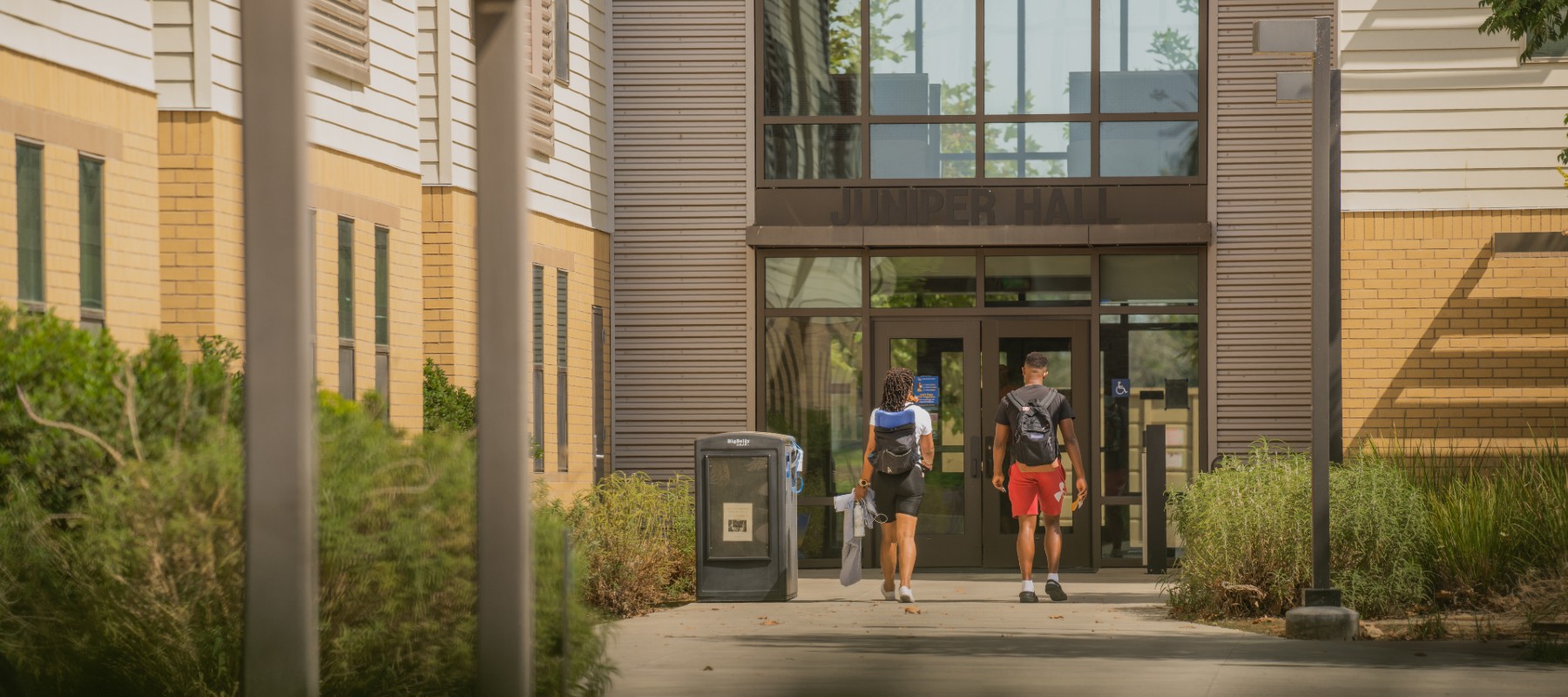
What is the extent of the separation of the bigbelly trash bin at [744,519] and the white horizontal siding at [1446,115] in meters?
6.00

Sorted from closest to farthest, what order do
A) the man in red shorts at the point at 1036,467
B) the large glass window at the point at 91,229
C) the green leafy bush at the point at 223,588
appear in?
the green leafy bush at the point at 223,588, the large glass window at the point at 91,229, the man in red shorts at the point at 1036,467

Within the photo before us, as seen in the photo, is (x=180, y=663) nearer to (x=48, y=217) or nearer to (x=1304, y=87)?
(x=48, y=217)

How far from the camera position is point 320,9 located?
12500 mm

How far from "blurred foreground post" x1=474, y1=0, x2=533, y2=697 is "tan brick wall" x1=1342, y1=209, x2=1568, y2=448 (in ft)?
41.5

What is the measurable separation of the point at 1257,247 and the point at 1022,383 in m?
2.51

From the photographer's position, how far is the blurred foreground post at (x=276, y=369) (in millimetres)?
4324

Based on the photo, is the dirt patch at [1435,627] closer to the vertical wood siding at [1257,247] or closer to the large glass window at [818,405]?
the vertical wood siding at [1257,247]

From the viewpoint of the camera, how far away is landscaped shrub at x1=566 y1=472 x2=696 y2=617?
12555mm

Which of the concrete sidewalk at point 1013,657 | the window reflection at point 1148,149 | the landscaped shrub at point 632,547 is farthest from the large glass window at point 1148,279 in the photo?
the landscaped shrub at point 632,547

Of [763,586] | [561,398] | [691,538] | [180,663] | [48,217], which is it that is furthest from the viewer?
[561,398]

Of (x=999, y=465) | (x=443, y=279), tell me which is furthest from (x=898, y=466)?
(x=443, y=279)

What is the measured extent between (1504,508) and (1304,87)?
121 inches

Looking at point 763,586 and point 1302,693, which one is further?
point 763,586

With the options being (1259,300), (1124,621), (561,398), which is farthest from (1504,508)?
(561,398)
